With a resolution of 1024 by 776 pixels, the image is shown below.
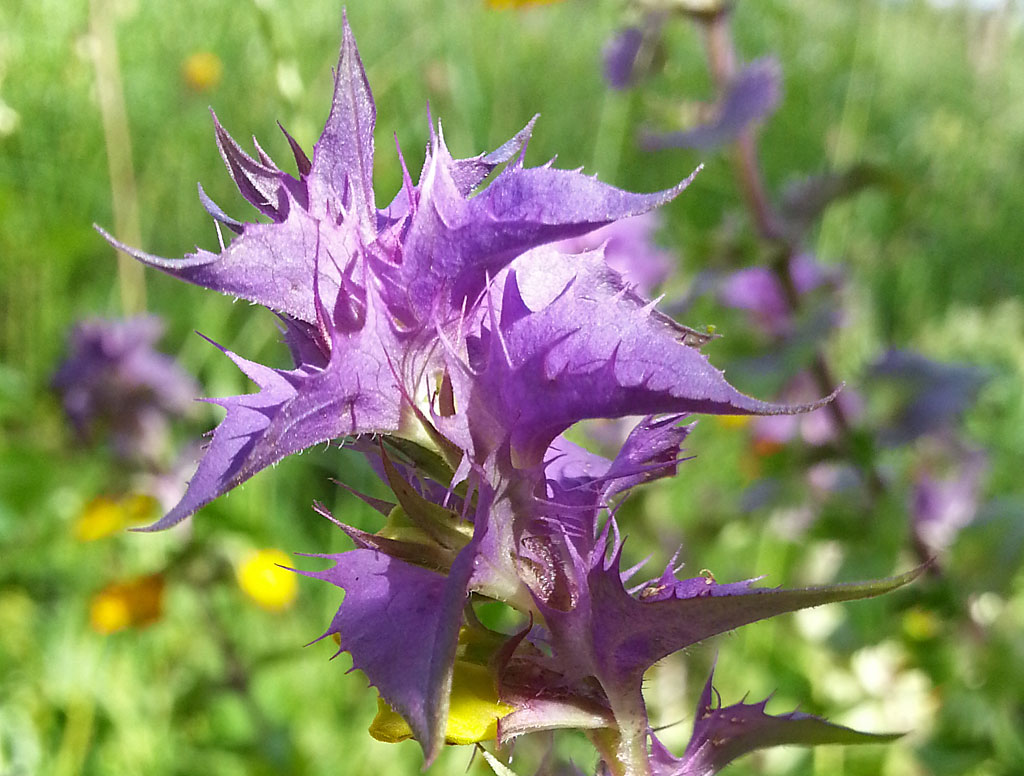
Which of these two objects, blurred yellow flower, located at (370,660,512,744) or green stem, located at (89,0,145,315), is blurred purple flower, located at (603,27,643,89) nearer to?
green stem, located at (89,0,145,315)

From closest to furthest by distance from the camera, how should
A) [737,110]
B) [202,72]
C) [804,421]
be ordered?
[737,110], [804,421], [202,72]

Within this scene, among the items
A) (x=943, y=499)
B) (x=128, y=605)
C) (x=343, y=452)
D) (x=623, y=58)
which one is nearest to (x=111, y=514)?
(x=128, y=605)

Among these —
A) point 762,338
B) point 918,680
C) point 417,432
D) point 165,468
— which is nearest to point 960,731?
point 918,680

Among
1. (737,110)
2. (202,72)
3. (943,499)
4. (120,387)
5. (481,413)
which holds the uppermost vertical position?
(481,413)

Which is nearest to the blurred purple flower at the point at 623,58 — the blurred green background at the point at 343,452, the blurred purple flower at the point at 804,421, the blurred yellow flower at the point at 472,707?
the blurred green background at the point at 343,452

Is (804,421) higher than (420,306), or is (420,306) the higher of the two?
(420,306)

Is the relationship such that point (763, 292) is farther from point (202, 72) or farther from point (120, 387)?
point (202, 72)

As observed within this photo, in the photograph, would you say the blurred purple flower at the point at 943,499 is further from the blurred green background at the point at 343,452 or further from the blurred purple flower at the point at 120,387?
the blurred purple flower at the point at 120,387
